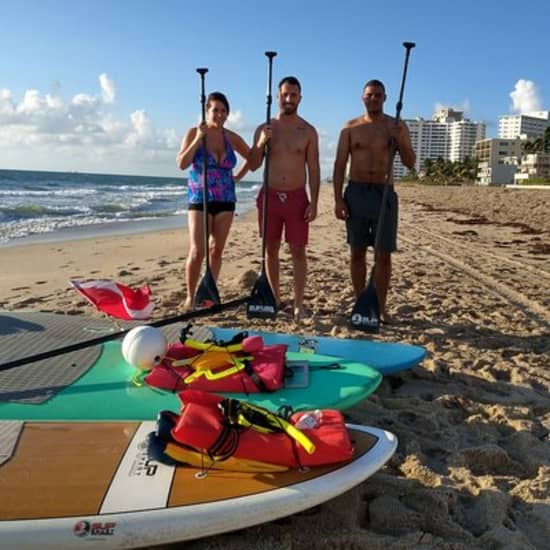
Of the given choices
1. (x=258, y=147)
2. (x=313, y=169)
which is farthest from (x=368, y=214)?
(x=258, y=147)

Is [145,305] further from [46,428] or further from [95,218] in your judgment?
[95,218]

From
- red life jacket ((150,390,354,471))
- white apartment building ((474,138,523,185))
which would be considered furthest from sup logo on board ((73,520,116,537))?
white apartment building ((474,138,523,185))

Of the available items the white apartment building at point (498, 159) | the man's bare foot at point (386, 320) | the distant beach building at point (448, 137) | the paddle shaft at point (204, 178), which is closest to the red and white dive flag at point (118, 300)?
the paddle shaft at point (204, 178)

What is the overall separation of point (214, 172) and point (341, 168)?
109 cm

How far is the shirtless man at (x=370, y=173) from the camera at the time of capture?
500 centimetres

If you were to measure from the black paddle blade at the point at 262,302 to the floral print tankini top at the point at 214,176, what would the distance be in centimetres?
86

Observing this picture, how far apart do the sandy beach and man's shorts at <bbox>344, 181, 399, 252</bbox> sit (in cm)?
75

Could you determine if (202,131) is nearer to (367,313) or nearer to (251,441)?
(367,313)

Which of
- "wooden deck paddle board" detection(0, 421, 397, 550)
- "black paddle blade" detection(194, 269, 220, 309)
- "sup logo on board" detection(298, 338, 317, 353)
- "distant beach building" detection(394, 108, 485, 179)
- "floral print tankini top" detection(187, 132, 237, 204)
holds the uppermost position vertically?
"distant beach building" detection(394, 108, 485, 179)

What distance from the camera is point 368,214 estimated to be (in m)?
5.12

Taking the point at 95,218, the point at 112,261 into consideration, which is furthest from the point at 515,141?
the point at 112,261

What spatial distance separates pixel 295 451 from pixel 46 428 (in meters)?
1.17

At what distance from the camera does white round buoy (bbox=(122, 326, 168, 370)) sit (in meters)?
3.45

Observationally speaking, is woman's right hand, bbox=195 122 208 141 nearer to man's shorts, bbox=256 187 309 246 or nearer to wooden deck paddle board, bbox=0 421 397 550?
man's shorts, bbox=256 187 309 246
